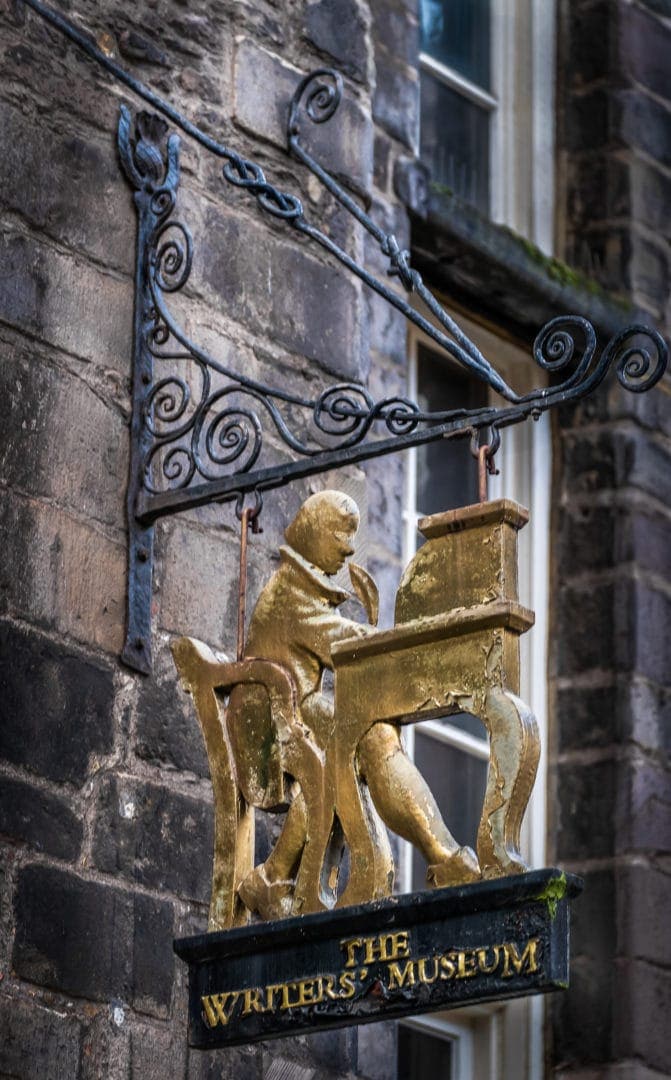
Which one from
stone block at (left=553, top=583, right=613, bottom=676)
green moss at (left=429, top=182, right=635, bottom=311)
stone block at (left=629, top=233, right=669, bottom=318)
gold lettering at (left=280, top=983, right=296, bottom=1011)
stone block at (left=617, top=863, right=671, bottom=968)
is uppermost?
stone block at (left=629, top=233, right=669, bottom=318)

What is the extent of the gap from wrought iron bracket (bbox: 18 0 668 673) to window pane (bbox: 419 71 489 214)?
65.0 inches

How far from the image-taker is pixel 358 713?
4.64 meters

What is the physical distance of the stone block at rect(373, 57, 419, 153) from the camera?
710 centimetres

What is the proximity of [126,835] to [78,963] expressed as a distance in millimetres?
311

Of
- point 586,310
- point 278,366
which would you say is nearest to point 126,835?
point 278,366

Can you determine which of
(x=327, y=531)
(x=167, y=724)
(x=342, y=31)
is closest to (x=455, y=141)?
(x=342, y=31)

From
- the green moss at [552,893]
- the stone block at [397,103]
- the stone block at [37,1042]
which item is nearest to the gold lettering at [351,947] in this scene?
the green moss at [552,893]

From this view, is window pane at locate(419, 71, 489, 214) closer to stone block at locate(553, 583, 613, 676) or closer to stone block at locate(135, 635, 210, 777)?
stone block at locate(553, 583, 613, 676)

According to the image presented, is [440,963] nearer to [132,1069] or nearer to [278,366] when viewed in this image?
[132,1069]

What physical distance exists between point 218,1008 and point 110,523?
4.06ft

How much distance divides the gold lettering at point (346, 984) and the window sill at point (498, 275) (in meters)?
3.13

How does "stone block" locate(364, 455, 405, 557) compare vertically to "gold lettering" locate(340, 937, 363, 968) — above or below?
above

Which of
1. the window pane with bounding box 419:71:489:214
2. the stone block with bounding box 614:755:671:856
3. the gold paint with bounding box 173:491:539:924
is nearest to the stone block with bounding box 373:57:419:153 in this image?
the window pane with bounding box 419:71:489:214

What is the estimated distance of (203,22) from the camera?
603 centimetres
